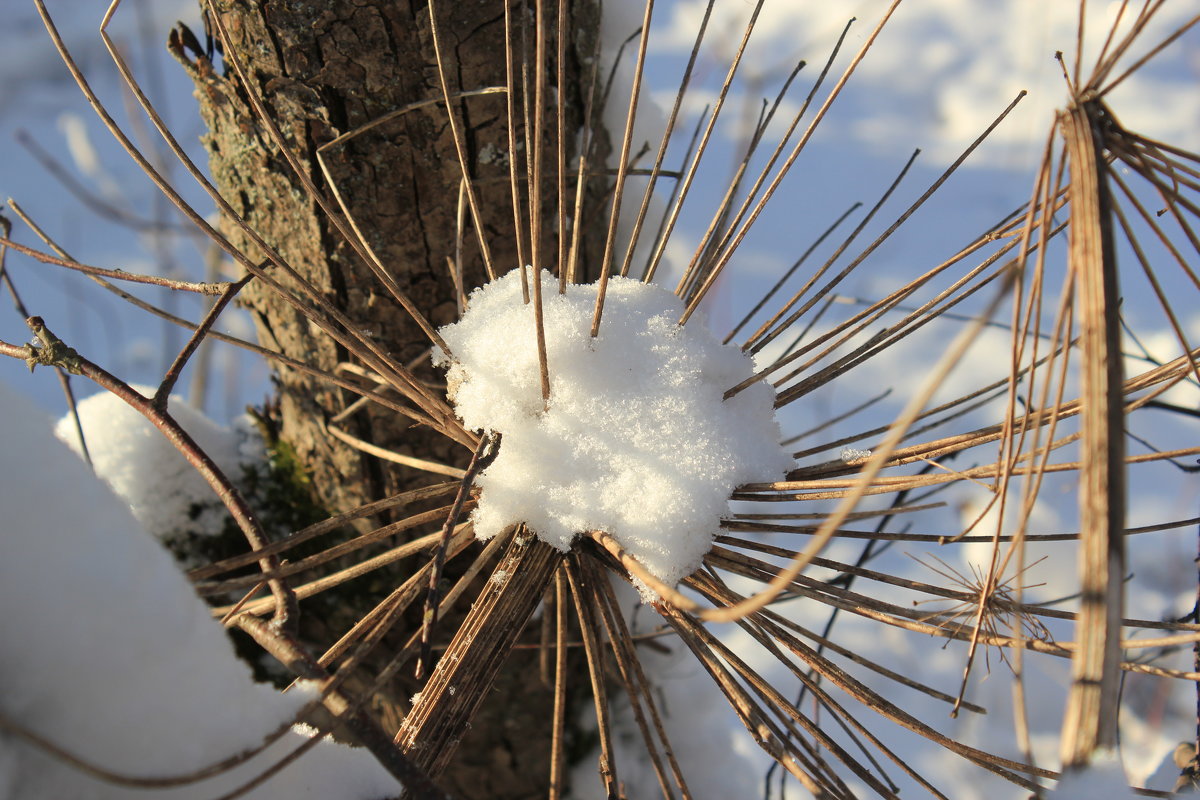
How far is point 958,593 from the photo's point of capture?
0.45 m

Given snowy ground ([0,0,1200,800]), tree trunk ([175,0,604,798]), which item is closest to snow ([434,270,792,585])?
tree trunk ([175,0,604,798])

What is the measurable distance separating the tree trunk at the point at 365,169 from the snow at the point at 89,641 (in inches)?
10.0

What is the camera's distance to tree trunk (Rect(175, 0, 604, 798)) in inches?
24.2

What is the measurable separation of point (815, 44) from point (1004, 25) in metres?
0.48

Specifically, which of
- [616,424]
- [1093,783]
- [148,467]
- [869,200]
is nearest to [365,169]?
[616,424]

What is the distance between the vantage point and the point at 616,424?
518mm

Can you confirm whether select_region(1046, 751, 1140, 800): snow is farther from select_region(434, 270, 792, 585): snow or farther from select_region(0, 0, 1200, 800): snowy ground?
select_region(0, 0, 1200, 800): snowy ground

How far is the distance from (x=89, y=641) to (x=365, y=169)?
45cm

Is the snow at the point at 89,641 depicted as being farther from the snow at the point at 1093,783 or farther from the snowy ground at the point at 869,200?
the snowy ground at the point at 869,200

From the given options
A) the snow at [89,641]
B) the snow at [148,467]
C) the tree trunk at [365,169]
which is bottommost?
the snow at [89,641]

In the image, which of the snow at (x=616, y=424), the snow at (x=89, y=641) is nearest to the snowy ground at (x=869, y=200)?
the snow at (x=616, y=424)

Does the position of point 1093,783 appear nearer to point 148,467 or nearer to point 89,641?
→ point 89,641

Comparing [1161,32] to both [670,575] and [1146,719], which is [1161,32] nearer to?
[1146,719]

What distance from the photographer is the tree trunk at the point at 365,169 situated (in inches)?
24.2
